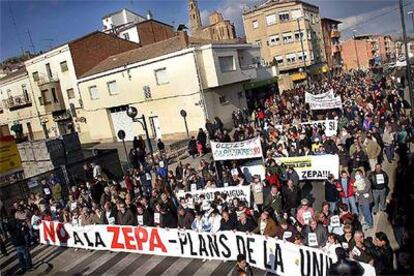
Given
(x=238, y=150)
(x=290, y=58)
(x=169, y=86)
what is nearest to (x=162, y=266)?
(x=238, y=150)

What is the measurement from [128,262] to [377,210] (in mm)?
6797

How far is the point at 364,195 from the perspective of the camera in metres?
10.9

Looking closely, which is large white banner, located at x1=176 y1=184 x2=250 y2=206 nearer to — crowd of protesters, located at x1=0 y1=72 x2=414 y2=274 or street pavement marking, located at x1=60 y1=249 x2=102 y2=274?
crowd of protesters, located at x1=0 y1=72 x2=414 y2=274

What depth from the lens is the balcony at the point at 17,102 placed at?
47.0 meters

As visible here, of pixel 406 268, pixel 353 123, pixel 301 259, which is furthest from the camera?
pixel 353 123

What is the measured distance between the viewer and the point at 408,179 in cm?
1228

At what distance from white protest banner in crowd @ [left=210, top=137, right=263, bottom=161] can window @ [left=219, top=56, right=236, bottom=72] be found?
57.8ft

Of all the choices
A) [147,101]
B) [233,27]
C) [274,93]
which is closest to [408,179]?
[147,101]

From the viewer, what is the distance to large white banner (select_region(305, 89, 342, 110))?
2092 centimetres

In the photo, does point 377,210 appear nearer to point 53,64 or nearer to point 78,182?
point 78,182

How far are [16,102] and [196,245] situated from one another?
4337 centimetres

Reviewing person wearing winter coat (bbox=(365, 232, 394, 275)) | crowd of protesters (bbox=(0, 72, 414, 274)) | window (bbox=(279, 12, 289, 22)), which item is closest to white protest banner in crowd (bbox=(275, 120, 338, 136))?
crowd of protesters (bbox=(0, 72, 414, 274))

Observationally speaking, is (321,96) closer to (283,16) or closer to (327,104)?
(327,104)

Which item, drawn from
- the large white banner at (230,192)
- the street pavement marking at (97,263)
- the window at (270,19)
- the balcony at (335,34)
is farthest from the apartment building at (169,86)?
the balcony at (335,34)
